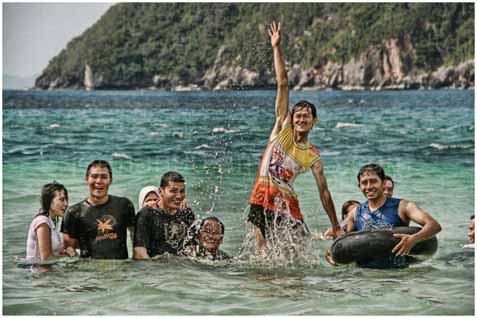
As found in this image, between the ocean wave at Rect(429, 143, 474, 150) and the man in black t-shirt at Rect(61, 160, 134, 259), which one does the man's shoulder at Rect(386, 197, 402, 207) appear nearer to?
the man in black t-shirt at Rect(61, 160, 134, 259)

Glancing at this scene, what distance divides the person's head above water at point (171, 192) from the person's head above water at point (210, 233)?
0.91 ft

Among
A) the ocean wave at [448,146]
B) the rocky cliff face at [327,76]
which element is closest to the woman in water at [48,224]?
the rocky cliff face at [327,76]

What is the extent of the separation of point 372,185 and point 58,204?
2591mm

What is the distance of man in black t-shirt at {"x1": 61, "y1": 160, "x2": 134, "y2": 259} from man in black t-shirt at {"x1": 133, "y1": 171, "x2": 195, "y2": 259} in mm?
141

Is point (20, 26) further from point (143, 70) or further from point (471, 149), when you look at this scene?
point (471, 149)

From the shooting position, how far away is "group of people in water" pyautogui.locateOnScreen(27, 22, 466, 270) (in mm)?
6609

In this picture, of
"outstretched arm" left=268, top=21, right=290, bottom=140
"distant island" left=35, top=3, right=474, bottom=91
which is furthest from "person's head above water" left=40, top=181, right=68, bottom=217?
"distant island" left=35, top=3, right=474, bottom=91

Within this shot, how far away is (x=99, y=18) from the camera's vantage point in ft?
30.6

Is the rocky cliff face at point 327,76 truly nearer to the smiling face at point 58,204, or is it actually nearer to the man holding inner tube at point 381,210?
the man holding inner tube at point 381,210

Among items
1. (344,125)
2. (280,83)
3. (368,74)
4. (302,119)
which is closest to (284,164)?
(302,119)

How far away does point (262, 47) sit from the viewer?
392 inches

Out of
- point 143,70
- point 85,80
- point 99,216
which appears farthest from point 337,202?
point 85,80

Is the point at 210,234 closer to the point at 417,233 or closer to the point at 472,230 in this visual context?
the point at 417,233

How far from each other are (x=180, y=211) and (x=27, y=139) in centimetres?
509
